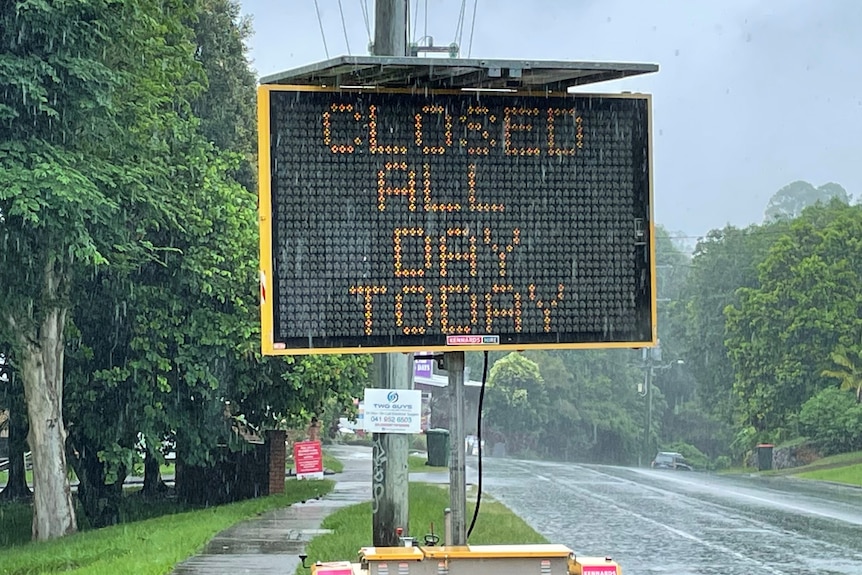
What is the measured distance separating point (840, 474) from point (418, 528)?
2944 cm

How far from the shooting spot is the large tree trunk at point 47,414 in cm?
2111

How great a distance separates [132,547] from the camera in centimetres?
1686

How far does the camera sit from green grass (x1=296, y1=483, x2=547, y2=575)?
1520cm

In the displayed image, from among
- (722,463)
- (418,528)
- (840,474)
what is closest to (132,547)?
(418,528)

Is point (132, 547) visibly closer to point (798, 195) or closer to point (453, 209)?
point (453, 209)

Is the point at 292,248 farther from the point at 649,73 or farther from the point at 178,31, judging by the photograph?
the point at 178,31

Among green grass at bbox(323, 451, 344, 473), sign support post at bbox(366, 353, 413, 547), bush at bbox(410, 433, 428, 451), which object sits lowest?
bush at bbox(410, 433, 428, 451)

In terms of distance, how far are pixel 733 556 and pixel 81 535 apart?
1034 centimetres

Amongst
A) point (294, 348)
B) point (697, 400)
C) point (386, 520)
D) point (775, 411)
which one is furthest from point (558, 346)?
point (697, 400)

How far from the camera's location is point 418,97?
7.94 meters

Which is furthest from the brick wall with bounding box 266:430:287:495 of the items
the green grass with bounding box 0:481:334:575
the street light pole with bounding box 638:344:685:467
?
the street light pole with bounding box 638:344:685:467

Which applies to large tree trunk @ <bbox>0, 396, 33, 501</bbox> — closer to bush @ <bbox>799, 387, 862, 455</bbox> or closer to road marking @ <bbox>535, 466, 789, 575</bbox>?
road marking @ <bbox>535, 466, 789, 575</bbox>

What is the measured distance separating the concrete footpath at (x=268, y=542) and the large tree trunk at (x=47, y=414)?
3.36m

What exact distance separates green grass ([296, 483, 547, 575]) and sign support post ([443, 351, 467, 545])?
17.4 ft
